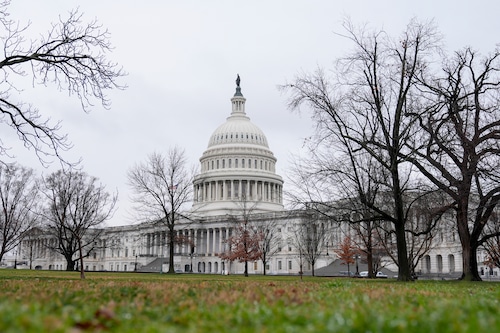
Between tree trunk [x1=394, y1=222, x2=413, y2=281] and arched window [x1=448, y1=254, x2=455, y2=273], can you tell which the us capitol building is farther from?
tree trunk [x1=394, y1=222, x2=413, y2=281]

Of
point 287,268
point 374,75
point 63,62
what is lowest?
point 287,268

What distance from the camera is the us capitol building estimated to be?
12062 centimetres

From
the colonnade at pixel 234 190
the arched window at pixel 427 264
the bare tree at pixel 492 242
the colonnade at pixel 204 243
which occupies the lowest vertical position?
the arched window at pixel 427 264

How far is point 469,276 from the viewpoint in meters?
31.6

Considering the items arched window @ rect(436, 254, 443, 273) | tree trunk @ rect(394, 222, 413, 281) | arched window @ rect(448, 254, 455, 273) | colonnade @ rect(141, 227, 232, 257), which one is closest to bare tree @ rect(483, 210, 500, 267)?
tree trunk @ rect(394, 222, 413, 281)

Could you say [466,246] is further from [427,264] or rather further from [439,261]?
[427,264]

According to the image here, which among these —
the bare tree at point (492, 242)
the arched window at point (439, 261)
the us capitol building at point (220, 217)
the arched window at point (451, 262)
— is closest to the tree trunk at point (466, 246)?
the bare tree at point (492, 242)

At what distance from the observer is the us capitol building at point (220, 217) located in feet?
396

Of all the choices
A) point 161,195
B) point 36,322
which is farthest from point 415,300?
point 161,195

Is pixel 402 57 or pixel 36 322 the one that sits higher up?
pixel 402 57

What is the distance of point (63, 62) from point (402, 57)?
16.7 m

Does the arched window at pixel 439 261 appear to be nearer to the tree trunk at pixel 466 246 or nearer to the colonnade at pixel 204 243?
the colonnade at pixel 204 243

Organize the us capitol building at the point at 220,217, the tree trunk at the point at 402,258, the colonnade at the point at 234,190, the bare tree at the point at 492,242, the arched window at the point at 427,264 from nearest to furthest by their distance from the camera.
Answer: the tree trunk at the point at 402,258
the bare tree at the point at 492,242
the arched window at the point at 427,264
the us capitol building at the point at 220,217
the colonnade at the point at 234,190

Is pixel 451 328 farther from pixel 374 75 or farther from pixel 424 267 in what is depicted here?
pixel 424 267
